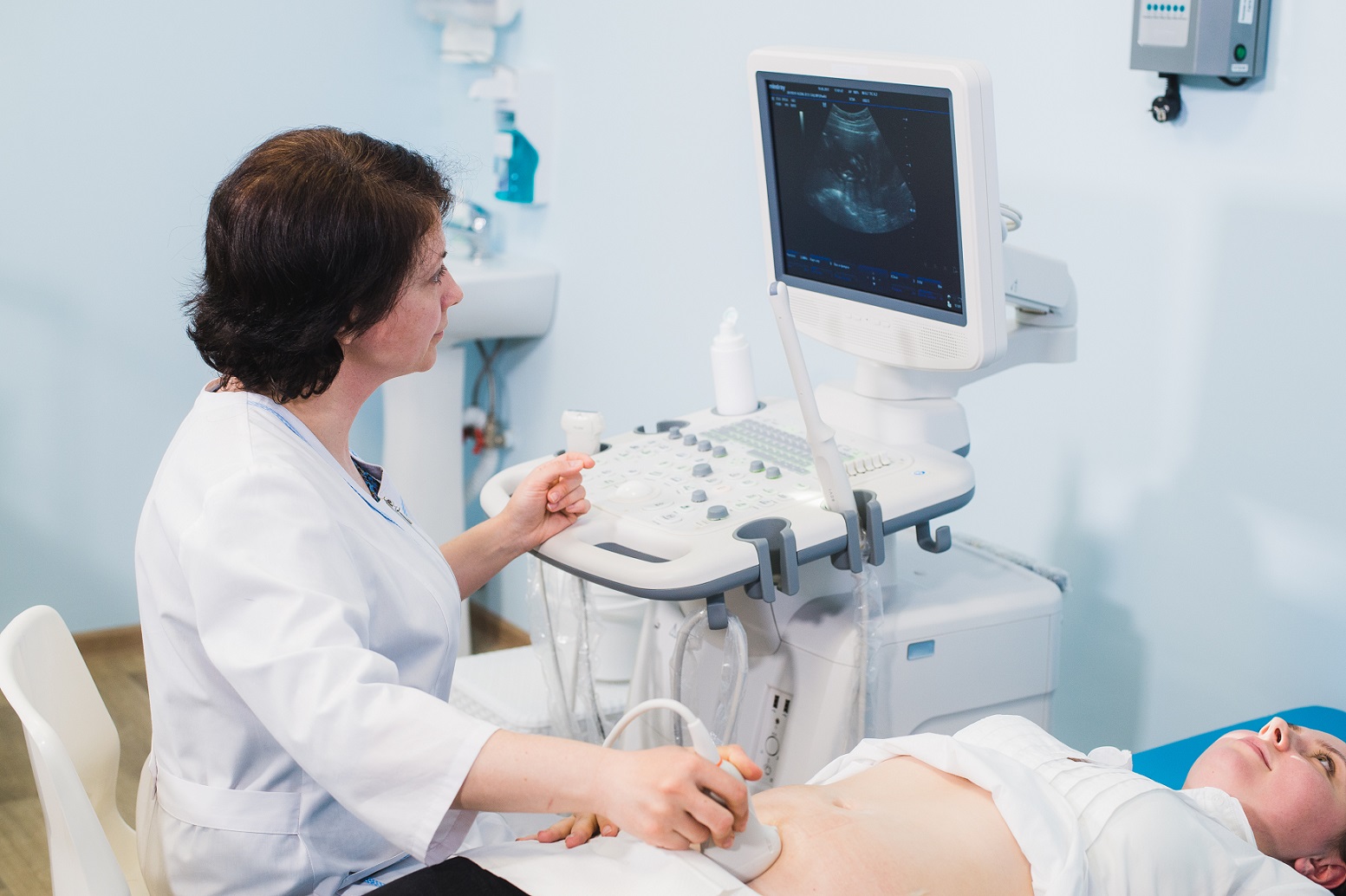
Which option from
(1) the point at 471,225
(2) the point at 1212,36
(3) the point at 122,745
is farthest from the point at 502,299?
(2) the point at 1212,36

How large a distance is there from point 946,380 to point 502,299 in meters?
1.42

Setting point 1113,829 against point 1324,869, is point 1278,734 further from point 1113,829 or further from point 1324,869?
point 1113,829

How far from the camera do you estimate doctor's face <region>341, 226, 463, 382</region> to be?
1.24m

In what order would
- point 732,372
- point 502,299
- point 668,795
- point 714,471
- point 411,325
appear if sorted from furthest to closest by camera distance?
point 502,299 < point 732,372 < point 714,471 < point 411,325 < point 668,795

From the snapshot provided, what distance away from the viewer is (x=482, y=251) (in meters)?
3.02

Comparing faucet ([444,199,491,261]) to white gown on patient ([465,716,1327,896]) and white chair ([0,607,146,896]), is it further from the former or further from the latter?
white gown on patient ([465,716,1327,896])

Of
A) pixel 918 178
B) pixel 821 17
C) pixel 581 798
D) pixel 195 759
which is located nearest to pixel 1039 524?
pixel 918 178

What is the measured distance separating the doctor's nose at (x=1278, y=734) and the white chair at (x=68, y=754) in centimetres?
116

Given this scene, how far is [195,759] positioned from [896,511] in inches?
31.9

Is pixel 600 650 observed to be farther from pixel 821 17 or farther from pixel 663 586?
pixel 821 17

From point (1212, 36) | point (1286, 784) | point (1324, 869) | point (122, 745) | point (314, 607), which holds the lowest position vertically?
point (122, 745)

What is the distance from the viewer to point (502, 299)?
2.88 m

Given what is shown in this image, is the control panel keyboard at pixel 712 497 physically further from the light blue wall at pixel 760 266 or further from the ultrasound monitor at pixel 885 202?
the light blue wall at pixel 760 266

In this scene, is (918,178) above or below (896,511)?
above
